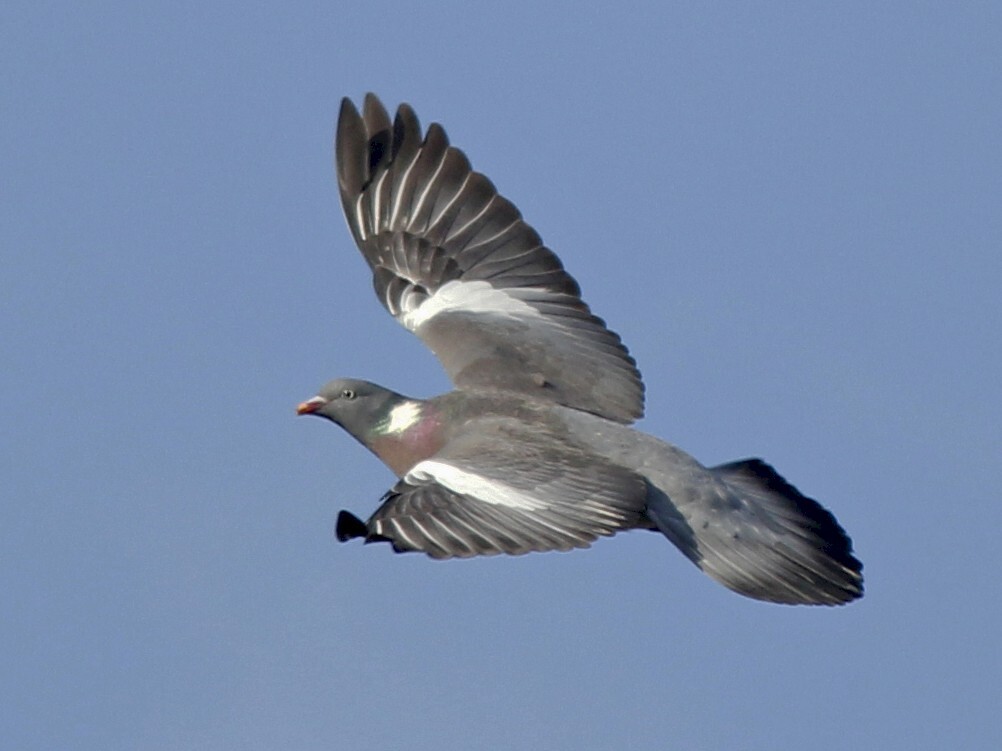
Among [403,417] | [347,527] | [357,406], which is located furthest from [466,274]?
[347,527]

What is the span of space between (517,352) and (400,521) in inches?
113

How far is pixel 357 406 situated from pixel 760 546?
117 inches

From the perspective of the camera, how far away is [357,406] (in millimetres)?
13352

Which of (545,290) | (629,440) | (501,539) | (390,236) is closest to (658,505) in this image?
(629,440)

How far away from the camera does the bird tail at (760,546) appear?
11.8 metres

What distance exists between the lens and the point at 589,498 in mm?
11273

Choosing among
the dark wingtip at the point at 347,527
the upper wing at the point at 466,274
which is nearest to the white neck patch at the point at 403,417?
the upper wing at the point at 466,274

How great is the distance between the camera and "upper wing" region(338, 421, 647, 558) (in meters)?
10.6

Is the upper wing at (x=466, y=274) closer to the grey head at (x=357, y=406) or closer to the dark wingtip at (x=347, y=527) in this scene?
→ the grey head at (x=357, y=406)

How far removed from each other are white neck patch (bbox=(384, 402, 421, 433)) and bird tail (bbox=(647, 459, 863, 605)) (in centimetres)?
185

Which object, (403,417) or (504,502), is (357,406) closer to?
(403,417)

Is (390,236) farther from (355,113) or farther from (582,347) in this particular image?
(582,347)

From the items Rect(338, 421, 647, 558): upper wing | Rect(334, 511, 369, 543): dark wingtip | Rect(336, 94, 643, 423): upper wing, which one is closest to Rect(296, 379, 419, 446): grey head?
Rect(336, 94, 643, 423): upper wing

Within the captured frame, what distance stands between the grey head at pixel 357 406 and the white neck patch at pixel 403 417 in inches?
1.1
